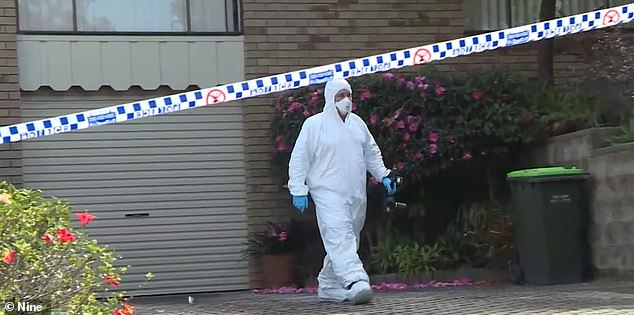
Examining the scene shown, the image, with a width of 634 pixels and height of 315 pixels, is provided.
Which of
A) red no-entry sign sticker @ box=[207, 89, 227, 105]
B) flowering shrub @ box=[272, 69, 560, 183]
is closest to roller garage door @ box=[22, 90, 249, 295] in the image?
flowering shrub @ box=[272, 69, 560, 183]

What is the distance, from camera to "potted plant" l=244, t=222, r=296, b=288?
423 inches

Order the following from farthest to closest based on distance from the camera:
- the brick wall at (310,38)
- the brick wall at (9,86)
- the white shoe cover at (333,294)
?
the brick wall at (310,38) < the brick wall at (9,86) < the white shoe cover at (333,294)

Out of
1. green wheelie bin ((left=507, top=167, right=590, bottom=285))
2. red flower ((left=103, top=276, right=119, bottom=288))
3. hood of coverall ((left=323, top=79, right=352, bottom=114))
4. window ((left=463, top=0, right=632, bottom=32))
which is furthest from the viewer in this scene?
window ((left=463, top=0, right=632, bottom=32))

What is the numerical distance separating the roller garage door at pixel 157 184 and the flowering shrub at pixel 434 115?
1.04 meters

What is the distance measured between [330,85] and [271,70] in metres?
3.16

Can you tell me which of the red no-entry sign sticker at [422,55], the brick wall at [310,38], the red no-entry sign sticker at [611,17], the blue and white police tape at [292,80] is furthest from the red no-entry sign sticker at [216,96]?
the red no-entry sign sticker at [611,17]

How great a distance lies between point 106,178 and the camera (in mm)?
10883

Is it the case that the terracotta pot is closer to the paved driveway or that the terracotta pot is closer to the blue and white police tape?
the paved driveway

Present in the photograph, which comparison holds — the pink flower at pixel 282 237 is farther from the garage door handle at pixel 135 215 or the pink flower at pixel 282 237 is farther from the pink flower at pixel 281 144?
the garage door handle at pixel 135 215

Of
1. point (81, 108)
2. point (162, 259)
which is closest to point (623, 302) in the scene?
point (162, 259)

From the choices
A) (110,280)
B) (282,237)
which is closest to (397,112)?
(282,237)

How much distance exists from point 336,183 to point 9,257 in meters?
3.81

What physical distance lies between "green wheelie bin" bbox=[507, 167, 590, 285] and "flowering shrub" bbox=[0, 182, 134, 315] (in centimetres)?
524

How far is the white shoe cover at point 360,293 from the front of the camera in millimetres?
7773
